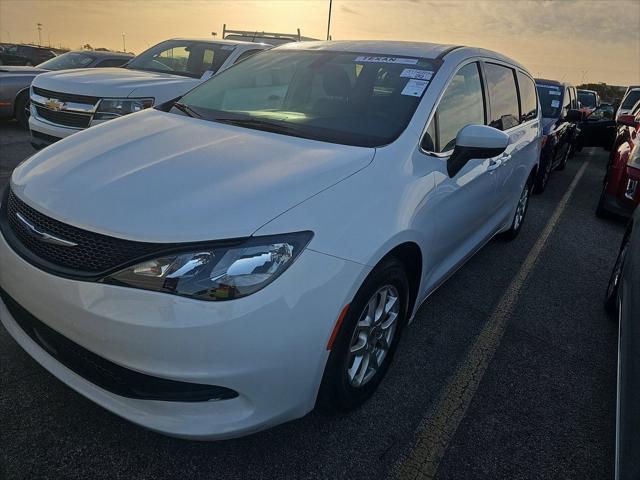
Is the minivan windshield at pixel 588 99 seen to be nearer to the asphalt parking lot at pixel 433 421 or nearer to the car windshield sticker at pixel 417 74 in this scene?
the asphalt parking lot at pixel 433 421

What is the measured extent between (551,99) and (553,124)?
49.3 inches

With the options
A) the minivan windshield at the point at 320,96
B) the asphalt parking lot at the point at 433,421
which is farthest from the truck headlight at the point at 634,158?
the minivan windshield at the point at 320,96

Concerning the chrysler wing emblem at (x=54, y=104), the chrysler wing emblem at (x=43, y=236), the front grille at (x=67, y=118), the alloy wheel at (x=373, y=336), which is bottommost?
the alloy wheel at (x=373, y=336)

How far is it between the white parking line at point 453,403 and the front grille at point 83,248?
4.63 feet

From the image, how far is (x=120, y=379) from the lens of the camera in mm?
1779

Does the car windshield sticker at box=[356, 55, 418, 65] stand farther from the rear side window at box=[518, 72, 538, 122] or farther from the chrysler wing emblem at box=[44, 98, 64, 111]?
the chrysler wing emblem at box=[44, 98, 64, 111]

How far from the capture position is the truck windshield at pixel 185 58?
6785 mm

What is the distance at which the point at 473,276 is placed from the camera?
14.0 feet

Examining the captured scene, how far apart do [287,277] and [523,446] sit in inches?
58.8

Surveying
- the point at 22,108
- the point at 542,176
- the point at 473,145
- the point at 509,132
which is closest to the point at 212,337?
the point at 473,145

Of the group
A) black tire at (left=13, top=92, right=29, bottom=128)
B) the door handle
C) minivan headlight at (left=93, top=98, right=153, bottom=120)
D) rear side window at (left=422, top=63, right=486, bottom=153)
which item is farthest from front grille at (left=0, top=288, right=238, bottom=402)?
black tire at (left=13, top=92, right=29, bottom=128)

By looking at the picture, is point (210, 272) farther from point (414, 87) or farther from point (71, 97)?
point (71, 97)

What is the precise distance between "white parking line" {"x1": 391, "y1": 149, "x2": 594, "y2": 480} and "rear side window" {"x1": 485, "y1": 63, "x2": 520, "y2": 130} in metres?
1.39

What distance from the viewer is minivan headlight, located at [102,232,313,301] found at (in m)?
1.68
